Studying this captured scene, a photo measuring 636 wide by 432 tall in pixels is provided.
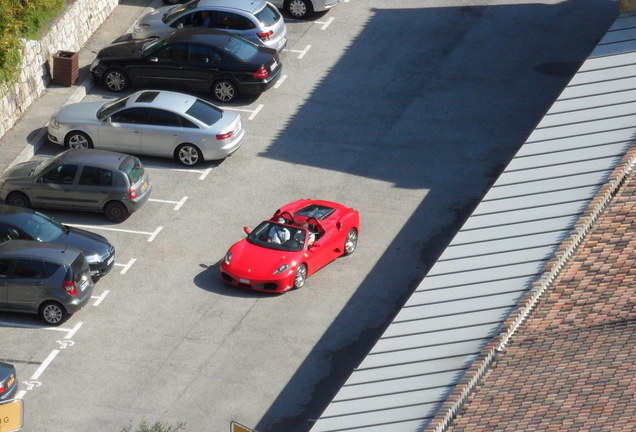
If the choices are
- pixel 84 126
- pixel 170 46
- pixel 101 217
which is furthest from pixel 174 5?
pixel 101 217

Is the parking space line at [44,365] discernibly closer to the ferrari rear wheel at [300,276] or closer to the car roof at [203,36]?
A: the ferrari rear wheel at [300,276]

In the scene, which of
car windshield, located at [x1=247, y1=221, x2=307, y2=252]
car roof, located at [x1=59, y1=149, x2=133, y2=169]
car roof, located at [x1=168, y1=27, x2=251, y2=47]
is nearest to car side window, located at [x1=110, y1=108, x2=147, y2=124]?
car roof, located at [x1=59, y1=149, x2=133, y2=169]

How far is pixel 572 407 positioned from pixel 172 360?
1038 centimetres

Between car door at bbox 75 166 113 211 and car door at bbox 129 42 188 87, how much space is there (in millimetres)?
6128

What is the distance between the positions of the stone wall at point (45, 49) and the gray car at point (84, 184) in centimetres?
348

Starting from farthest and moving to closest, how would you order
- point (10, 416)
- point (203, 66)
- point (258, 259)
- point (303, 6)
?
point (303, 6), point (203, 66), point (258, 259), point (10, 416)

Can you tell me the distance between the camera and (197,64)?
125 feet

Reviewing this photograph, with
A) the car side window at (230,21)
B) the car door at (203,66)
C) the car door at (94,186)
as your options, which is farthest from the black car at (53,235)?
the car side window at (230,21)

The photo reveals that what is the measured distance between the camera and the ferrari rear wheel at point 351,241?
31875 millimetres

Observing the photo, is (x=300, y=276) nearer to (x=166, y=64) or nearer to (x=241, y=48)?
(x=241, y=48)

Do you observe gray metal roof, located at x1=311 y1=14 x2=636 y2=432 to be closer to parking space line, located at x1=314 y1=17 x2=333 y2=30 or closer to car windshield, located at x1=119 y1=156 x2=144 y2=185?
car windshield, located at x1=119 y1=156 x2=144 y2=185

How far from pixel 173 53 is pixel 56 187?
6.67 metres

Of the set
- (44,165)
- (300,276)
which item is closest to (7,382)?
(300,276)

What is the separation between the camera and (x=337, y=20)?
42.9 metres
